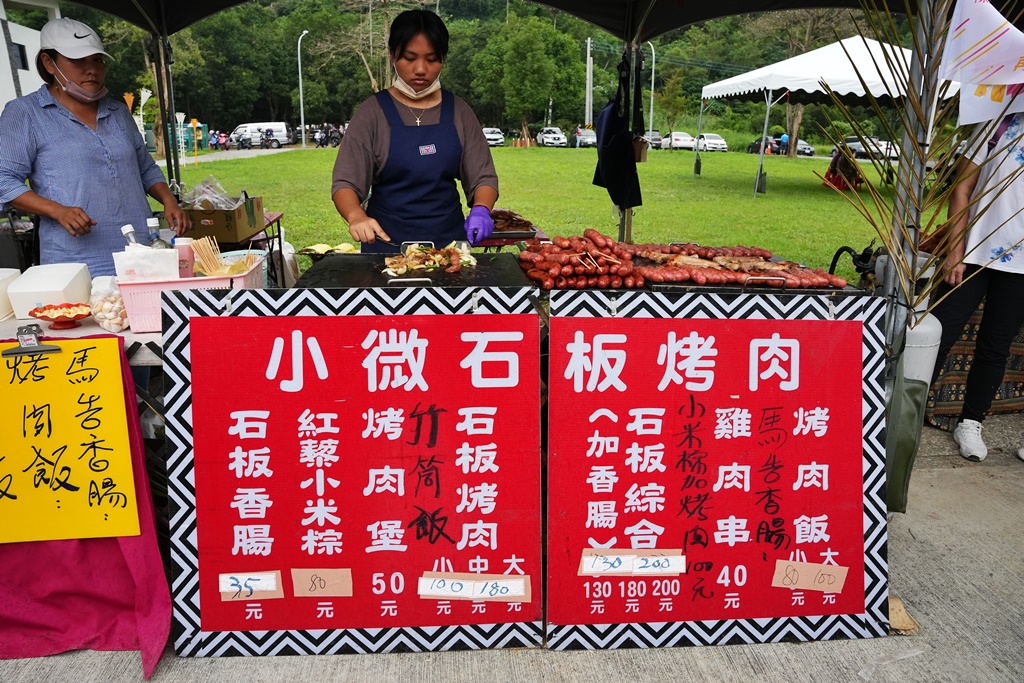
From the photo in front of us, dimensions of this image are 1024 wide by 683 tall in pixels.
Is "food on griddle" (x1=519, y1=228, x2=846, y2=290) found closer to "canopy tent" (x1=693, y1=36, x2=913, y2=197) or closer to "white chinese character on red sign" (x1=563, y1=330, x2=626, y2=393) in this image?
"white chinese character on red sign" (x1=563, y1=330, x2=626, y2=393)

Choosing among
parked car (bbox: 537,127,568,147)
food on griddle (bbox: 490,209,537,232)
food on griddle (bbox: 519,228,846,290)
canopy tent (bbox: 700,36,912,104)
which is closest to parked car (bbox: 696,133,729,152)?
parked car (bbox: 537,127,568,147)

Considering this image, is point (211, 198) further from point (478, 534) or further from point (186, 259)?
point (478, 534)

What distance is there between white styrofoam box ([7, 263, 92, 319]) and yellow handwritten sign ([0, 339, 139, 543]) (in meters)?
0.37

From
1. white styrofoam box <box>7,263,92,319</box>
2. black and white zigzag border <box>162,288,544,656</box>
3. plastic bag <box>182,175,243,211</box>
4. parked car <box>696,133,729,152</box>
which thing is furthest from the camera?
parked car <box>696,133,729,152</box>

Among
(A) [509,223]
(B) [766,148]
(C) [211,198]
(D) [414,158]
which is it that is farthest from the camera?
(B) [766,148]

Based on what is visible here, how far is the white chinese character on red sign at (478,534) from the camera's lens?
226cm

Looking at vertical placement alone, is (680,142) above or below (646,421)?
above

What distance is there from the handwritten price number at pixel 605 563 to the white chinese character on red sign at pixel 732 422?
0.53m

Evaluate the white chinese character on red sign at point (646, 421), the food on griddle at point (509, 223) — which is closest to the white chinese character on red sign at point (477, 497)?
the white chinese character on red sign at point (646, 421)

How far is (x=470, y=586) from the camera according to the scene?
7.44 feet

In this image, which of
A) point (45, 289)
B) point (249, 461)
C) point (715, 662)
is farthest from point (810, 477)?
point (45, 289)

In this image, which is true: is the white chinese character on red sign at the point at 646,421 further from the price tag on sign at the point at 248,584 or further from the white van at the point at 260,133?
the white van at the point at 260,133

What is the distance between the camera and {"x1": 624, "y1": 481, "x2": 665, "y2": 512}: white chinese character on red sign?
2.30 m

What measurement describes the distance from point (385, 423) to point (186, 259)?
905mm
